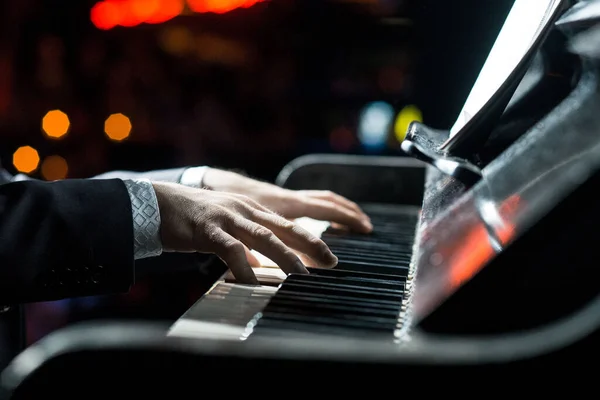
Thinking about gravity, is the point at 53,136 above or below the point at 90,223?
below

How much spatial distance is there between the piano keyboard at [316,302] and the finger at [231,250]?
0.10 feet

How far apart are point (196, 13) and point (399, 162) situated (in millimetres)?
8096

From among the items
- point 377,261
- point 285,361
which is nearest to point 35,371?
point 285,361

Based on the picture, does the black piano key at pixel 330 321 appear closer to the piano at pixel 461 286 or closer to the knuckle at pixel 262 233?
the piano at pixel 461 286

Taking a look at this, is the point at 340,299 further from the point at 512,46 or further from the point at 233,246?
the point at 512,46

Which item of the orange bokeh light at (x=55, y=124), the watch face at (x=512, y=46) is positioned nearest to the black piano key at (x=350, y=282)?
the watch face at (x=512, y=46)

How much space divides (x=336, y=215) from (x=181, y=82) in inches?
291

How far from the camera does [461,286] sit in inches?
29.4

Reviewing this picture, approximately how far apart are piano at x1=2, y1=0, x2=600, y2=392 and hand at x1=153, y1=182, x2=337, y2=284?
33mm

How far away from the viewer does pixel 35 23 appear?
305 inches

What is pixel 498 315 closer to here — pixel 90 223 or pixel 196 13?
pixel 90 223

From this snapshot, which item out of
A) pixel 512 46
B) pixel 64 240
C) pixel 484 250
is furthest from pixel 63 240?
pixel 512 46

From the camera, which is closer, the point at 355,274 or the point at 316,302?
the point at 316,302

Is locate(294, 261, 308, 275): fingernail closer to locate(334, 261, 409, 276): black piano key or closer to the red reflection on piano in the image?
locate(334, 261, 409, 276): black piano key
